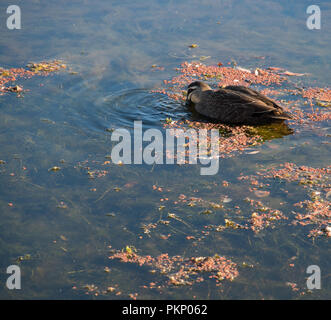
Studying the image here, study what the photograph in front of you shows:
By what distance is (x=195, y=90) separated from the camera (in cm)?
847

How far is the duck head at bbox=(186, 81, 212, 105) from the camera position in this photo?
8.38 metres

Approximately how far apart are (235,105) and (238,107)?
0.24ft

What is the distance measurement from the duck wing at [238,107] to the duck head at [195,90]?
0.10 m

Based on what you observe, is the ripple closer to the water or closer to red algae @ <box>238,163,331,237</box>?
the water

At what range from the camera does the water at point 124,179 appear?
4.58 m

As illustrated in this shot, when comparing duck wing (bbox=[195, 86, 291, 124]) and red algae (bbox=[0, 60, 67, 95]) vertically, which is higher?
red algae (bbox=[0, 60, 67, 95])

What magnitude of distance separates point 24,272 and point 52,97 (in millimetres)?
4337

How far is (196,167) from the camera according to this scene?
6.36 metres

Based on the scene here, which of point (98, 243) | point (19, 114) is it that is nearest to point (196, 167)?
point (98, 243)

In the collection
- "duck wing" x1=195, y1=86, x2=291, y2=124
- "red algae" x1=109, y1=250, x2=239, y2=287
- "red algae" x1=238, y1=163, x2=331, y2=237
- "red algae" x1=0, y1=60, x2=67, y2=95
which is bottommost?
"red algae" x1=109, y1=250, x2=239, y2=287

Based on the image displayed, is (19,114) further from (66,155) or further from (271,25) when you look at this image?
(271,25)

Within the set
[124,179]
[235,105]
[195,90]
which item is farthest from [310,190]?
[195,90]

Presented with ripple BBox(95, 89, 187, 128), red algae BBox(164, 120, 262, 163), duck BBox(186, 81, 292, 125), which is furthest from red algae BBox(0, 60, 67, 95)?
red algae BBox(164, 120, 262, 163)

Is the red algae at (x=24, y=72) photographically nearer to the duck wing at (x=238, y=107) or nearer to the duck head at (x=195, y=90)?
the duck head at (x=195, y=90)
